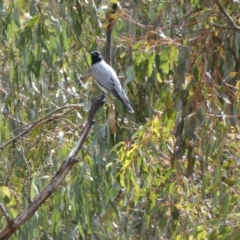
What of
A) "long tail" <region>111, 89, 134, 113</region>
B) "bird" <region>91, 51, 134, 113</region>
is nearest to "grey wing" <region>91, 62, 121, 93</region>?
"bird" <region>91, 51, 134, 113</region>

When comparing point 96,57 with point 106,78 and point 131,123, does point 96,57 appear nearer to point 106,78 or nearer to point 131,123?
point 106,78

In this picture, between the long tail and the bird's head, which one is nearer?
the long tail

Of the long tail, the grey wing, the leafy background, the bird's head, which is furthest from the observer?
the bird's head

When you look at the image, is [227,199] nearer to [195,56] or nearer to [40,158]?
[195,56]

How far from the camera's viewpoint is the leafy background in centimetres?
319

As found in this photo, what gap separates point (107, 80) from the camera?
14.6 feet

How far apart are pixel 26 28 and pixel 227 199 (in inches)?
54.0

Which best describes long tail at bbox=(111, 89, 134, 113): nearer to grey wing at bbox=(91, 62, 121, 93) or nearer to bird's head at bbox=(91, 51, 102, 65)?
grey wing at bbox=(91, 62, 121, 93)

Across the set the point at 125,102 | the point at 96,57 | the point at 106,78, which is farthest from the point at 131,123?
the point at 96,57

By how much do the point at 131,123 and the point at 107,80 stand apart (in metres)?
0.29

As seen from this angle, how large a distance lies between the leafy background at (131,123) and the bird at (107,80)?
58mm

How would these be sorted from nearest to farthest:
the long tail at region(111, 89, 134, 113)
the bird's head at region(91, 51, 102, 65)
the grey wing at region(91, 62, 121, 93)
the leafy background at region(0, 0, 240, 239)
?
the leafy background at region(0, 0, 240, 239), the long tail at region(111, 89, 134, 113), the grey wing at region(91, 62, 121, 93), the bird's head at region(91, 51, 102, 65)

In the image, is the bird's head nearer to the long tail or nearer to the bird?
the bird

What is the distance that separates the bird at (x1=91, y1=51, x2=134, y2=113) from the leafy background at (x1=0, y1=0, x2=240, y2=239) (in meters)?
0.06
